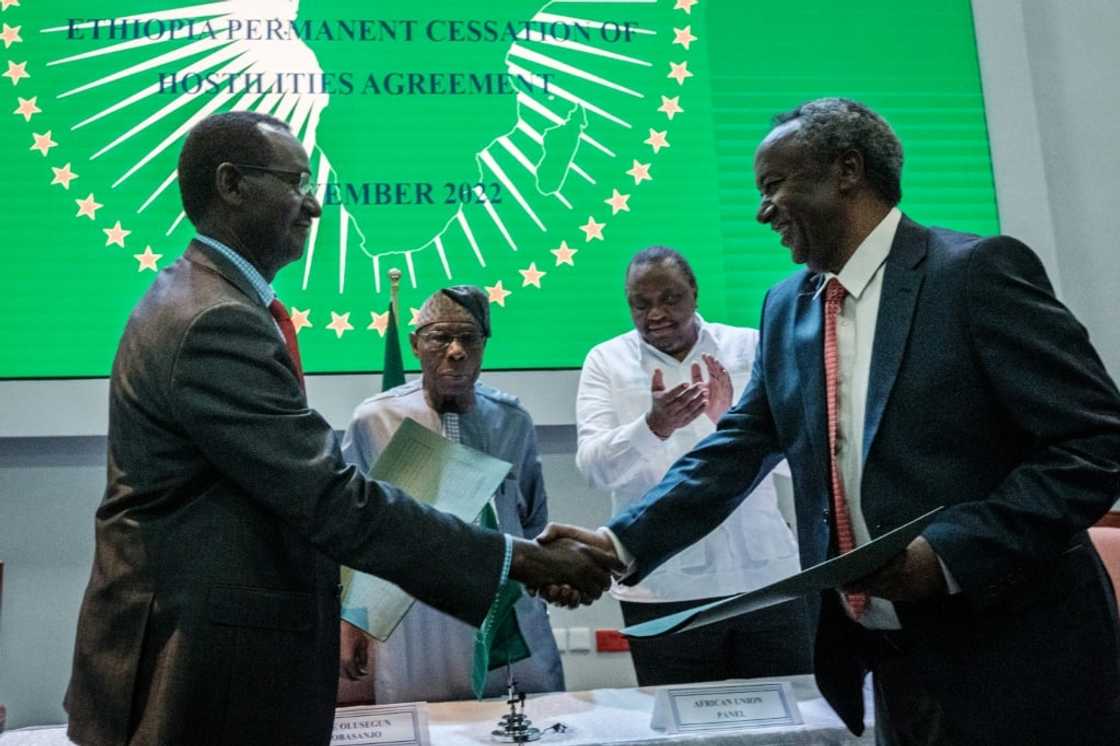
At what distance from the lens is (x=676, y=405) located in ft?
9.21

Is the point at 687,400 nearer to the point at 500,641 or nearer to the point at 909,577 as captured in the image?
the point at 500,641

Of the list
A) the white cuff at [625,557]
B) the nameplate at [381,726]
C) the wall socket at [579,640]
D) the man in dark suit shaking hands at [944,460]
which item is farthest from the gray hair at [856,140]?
the wall socket at [579,640]

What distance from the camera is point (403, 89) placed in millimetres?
4004

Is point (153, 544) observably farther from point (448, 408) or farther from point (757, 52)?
point (757, 52)

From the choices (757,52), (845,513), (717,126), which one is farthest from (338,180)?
(845,513)

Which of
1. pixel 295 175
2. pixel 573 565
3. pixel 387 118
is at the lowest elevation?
pixel 573 565

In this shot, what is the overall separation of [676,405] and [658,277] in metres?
0.53

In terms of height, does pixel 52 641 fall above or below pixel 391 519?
below

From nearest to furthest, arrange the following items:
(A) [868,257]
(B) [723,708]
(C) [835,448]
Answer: (C) [835,448] < (A) [868,257] < (B) [723,708]

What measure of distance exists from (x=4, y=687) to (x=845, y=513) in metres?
3.36

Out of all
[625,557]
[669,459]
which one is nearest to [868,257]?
[625,557]

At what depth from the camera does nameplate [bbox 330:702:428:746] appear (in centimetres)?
202

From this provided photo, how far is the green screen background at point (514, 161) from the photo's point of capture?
3.78 meters

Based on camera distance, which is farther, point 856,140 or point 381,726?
point 381,726
